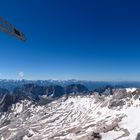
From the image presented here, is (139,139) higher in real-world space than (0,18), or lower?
lower

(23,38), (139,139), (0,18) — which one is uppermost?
(0,18)

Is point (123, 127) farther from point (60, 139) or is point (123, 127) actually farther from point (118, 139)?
point (60, 139)

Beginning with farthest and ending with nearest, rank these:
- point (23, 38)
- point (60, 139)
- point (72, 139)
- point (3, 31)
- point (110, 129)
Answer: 1. point (60, 139)
2. point (72, 139)
3. point (110, 129)
4. point (23, 38)
5. point (3, 31)

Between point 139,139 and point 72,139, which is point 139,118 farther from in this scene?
point 139,139

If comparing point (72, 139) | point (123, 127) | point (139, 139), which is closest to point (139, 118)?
point (123, 127)

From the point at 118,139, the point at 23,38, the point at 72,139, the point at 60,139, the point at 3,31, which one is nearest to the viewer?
the point at 3,31

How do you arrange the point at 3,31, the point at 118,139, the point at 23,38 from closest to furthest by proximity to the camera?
the point at 3,31 < the point at 23,38 < the point at 118,139

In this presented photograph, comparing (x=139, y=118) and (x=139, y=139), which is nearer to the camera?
(x=139, y=139)

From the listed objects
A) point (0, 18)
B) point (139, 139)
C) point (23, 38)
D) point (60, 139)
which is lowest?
point (60, 139)

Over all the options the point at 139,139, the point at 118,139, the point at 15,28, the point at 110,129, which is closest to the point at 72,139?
the point at 110,129
